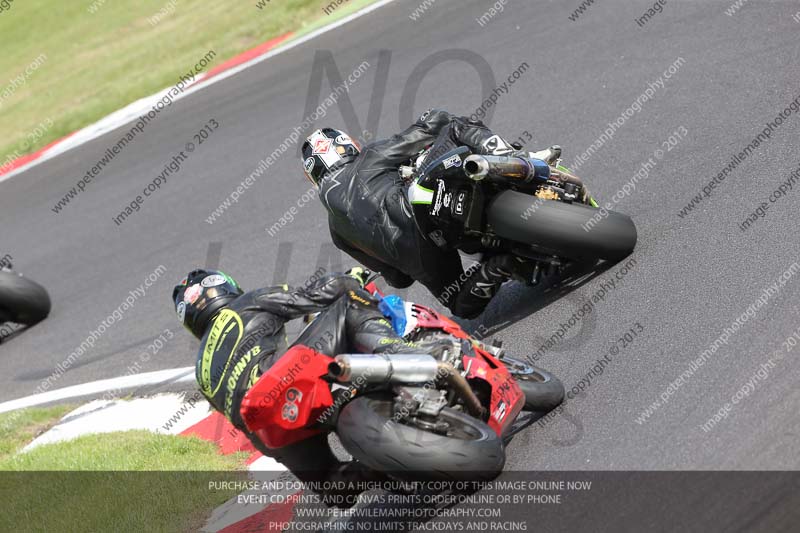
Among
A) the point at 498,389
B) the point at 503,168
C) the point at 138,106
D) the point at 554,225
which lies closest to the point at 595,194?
the point at 554,225

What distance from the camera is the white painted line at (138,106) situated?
1360 centimetres

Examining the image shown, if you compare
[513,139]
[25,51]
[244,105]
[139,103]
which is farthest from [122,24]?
[513,139]

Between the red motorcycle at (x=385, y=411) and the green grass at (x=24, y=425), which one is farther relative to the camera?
the green grass at (x=24, y=425)

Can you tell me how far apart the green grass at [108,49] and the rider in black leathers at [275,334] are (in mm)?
9387

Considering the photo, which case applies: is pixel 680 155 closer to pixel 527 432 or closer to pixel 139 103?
pixel 527 432

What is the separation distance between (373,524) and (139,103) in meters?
10.9

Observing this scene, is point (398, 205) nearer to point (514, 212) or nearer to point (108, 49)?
point (514, 212)

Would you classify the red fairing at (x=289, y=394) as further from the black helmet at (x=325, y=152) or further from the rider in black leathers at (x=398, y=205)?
the black helmet at (x=325, y=152)

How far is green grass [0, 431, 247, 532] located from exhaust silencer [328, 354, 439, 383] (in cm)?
180

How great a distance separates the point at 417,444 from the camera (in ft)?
13.5

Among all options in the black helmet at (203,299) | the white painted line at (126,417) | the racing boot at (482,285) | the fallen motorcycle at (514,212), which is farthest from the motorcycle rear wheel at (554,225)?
the white painted line at (126,417)

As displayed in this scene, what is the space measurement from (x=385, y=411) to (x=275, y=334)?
0.95 meters

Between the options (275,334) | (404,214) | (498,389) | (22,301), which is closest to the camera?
(498,389)

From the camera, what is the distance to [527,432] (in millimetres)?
5086
